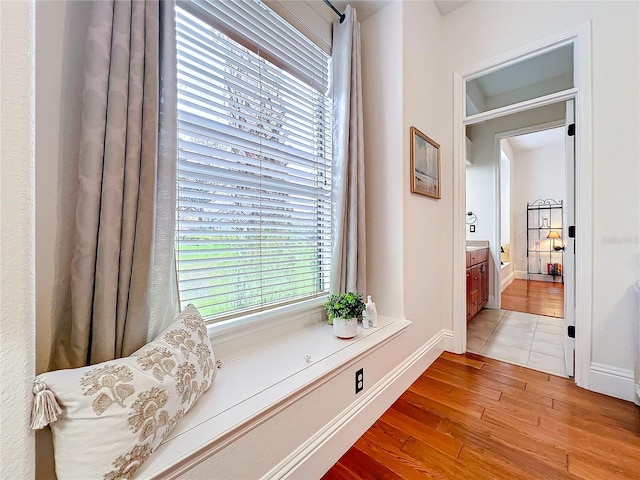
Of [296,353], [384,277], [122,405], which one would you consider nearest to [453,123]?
[384,277]

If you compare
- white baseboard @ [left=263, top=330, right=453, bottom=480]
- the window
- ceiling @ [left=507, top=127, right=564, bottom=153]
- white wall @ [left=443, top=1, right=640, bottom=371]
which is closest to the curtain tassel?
the window

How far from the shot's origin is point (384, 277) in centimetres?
193

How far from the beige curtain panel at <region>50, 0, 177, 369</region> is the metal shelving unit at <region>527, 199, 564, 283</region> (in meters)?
7.17

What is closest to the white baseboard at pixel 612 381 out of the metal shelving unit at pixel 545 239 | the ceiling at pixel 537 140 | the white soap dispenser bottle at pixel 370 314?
the white soap dispenser bottle at pixel 370 314

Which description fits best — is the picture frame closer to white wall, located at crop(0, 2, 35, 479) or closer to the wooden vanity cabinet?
the wooden vanity cabinet

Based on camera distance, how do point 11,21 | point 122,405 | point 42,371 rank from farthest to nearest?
point 42,371, point 122,405, point 11,21

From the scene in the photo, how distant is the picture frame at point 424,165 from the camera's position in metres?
1.91

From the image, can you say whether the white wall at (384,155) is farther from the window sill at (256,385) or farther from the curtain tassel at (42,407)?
the curtain tassel at (42,407)

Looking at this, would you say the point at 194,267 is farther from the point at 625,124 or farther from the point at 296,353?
the point at 625,124

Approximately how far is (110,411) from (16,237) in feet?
1.49

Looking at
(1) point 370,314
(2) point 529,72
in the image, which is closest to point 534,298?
(2) point 529,72

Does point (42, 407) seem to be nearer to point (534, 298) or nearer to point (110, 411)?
point (110, 411)

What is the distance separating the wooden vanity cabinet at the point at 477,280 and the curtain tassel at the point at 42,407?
3.18 meters

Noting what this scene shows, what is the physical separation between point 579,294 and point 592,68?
60.3 inches
